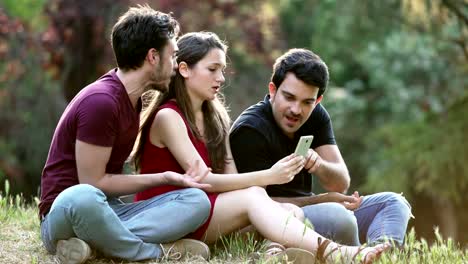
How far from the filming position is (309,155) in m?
4.52

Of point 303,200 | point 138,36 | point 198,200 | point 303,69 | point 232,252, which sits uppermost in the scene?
point 138,36

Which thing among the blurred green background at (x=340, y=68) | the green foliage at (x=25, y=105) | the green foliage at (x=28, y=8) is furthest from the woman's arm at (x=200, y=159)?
the green foliage at (x=28, y=8)

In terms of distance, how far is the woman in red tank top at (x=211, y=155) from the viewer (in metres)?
4.24

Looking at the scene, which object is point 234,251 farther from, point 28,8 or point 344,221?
point 28,8

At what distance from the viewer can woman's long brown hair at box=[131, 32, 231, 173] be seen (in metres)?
4.62

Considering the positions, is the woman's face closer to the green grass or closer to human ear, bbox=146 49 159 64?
human ear, bbox=146 49 159 64

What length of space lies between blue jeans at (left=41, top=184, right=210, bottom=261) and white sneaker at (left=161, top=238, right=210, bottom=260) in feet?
0.13

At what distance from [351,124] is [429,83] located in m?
1.69

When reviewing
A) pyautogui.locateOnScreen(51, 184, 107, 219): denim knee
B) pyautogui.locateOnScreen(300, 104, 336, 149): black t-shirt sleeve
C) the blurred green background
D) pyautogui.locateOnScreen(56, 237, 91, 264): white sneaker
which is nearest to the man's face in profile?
pyautogui.locateOnScreen(300, 104, 336, 149): black t-shirt sleeve

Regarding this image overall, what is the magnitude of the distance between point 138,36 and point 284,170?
96cm

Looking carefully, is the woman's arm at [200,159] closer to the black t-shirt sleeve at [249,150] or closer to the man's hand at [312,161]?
the man's hand at [312,161]

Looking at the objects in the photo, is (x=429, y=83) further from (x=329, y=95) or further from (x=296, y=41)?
(x=296, y=41)

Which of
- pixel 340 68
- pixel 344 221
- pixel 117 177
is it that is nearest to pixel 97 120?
pixel 117 177

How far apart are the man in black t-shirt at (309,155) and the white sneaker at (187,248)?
1.79 feet
